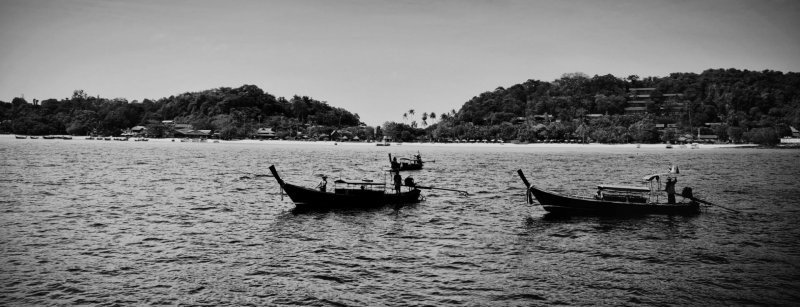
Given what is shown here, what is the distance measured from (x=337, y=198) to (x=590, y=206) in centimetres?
1542

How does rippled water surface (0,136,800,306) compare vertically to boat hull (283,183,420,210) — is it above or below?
below

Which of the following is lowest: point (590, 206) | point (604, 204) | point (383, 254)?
Answer: point (383, 254)

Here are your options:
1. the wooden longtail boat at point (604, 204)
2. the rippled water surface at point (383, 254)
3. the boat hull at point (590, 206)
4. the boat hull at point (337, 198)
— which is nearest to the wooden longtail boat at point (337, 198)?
the boat hull at point (337, 198)

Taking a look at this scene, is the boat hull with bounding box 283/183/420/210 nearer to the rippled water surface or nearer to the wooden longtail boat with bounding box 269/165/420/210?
the wooden longtail boat with bounding box 269/165/420/210

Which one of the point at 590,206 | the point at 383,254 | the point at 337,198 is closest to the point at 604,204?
the point at 590,206

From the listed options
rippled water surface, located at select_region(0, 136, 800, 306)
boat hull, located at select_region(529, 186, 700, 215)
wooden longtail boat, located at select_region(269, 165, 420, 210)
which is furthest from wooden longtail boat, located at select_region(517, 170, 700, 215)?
wooden longtail boat, located at select_region(269, 165, 420, 210)

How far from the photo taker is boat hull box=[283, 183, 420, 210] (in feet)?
111

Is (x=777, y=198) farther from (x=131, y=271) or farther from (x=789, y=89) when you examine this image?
(x=789, y=89)

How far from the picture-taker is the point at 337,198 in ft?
114

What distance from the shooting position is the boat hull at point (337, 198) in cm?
3384

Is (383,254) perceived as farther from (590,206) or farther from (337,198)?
(590,206)

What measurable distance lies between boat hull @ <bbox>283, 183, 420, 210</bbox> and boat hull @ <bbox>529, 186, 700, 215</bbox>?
10.1 m

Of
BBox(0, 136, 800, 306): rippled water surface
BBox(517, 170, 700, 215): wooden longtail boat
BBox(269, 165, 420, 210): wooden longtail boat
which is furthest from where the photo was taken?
BBox(269, 165, 420, 210): wooden longtail boat

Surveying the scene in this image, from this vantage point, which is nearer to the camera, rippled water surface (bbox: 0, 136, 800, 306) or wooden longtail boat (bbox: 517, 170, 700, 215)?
rippled water surface (bbox: 0, 136, 800, 306)
